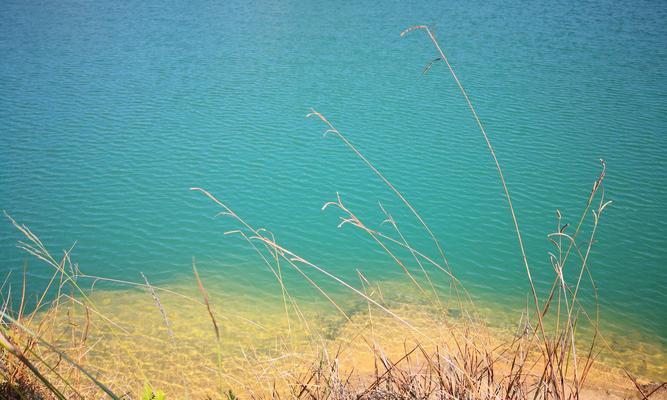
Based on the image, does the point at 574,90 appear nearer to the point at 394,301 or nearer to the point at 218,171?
the point at 218,171

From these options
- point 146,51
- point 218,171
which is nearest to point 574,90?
point 218,171

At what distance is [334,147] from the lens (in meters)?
8.88

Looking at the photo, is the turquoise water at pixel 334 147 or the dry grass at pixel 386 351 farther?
the turquoise water at pixel 334 147

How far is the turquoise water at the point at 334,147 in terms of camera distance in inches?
232

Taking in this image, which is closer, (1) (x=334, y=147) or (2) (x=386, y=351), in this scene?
(2) (x=386, y=351)

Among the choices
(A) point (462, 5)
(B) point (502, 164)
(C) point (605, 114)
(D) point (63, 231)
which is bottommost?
(D) point (63, 231)

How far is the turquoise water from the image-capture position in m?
5.88

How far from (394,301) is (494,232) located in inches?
76.9

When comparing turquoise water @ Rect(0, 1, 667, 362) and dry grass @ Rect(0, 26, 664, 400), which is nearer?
dry grass @ Rect(0, 26, 664, 400)

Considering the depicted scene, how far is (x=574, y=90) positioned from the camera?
36.4 feet

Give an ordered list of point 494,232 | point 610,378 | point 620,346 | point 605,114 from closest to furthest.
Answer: point 610,378
point 620,346
point 494,232
point 605,114

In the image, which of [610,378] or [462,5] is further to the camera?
[462,5]

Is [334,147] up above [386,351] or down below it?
above

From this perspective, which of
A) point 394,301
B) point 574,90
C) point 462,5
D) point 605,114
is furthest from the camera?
point 462,5
